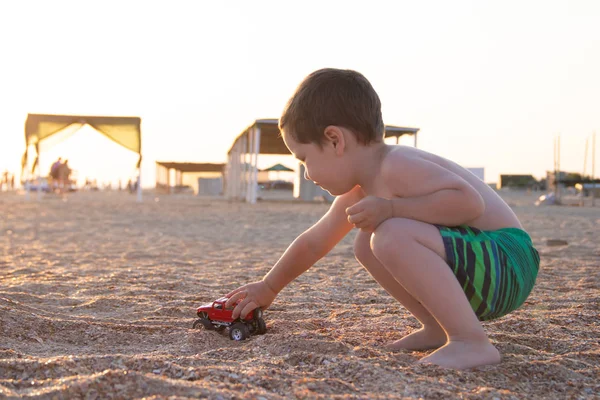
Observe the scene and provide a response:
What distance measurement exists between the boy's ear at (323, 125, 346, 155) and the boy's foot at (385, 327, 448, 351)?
2.06 feet

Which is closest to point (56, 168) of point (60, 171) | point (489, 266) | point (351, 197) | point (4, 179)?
point (60, 171)

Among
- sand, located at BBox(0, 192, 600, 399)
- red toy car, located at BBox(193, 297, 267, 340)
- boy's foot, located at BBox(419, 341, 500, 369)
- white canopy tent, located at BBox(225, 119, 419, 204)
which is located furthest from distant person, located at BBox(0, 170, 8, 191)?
boy's foot, located at BBox(419, 341, 500, 369)

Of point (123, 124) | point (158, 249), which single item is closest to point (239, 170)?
point (123, 124)

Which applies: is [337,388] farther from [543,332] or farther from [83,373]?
[543,332]

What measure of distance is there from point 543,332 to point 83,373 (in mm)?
1500

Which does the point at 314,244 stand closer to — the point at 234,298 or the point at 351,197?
the point at 351,197

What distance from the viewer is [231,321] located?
79.6 inches

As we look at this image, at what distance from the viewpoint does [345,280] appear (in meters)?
3.37

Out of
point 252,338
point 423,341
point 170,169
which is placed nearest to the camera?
point 423,341

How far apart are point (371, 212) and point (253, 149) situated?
54.6 feet

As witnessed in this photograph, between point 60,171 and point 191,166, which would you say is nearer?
point 60,171

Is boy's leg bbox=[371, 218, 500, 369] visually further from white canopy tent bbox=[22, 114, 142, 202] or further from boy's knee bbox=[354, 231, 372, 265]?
white canopy tent bbox=[22, 114, 142, 202]

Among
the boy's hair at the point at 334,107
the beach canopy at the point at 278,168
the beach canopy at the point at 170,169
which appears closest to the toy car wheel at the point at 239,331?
the boy's hair at the point at 334,107

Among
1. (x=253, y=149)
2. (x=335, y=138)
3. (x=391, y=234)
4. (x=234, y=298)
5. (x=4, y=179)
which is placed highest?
(x=253, y=149)
